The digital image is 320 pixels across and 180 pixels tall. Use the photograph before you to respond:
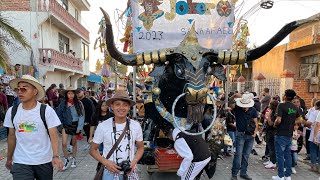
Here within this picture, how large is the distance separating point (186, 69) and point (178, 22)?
1.67 m

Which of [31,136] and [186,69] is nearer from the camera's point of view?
[31,136]

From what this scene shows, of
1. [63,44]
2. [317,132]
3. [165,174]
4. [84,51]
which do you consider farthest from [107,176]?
[84,51]

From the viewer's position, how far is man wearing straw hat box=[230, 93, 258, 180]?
5315 mm

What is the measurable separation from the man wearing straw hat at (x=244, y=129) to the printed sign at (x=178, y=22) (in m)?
1.14

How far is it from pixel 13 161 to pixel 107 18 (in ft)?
6.59

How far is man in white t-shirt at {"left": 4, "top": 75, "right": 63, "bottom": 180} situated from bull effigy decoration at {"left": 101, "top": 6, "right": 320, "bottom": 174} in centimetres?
123

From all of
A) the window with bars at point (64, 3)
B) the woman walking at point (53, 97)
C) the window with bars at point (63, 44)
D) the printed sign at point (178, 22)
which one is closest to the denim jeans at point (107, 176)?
the printed sign at point (178, 22)

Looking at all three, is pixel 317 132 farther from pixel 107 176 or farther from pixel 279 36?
pixel 107 176

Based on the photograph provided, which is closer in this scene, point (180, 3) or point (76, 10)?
point (180, 3)

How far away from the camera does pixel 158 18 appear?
5215 mm

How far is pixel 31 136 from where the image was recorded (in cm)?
311

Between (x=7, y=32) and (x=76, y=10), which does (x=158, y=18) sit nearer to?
(x=7, y=32)

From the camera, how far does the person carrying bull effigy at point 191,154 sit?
3.85 meters

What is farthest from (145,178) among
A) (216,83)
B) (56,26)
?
(56,26)
